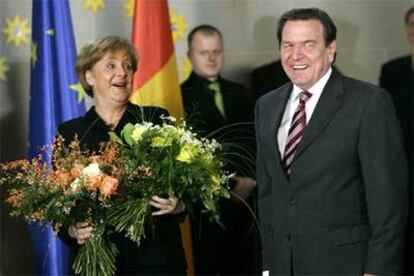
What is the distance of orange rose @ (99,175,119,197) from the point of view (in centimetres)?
248

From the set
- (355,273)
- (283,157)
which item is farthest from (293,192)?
(355,273)

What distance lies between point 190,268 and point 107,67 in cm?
122

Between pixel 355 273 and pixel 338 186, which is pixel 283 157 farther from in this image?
pixel 355 273

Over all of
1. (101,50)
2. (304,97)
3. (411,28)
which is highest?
(411,28)

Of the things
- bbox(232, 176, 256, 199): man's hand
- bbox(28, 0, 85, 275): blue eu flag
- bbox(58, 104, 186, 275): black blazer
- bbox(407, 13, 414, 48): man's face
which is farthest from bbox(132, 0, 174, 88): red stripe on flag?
bbox(407, 13, 414, 48): man's face

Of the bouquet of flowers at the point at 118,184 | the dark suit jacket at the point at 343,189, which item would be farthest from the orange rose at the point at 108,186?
the dark suit jacket at the point at 343,189

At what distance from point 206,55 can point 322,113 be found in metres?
1.78

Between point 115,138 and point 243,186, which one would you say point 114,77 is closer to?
point 115,138

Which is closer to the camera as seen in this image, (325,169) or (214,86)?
(325,169)

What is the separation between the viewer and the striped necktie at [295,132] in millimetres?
2645

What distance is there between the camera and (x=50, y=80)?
12.8 ft

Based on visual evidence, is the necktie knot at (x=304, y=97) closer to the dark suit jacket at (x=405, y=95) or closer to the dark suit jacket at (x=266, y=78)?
the dark suit jacket at (x=405, y=95)

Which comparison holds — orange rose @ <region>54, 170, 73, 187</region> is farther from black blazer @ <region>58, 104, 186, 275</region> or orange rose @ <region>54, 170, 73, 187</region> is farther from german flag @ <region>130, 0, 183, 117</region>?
german flag @ <region>130, 0, 183, 117</region>

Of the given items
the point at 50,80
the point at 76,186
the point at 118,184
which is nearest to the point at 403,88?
the point at 50,80
